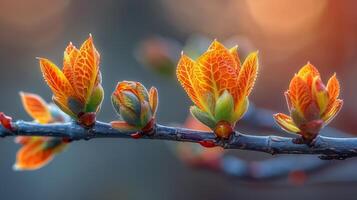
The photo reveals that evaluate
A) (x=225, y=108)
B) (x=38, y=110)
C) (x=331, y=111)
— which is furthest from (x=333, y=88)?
(x=38, y=110)

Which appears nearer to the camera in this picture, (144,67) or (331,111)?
(331,111)

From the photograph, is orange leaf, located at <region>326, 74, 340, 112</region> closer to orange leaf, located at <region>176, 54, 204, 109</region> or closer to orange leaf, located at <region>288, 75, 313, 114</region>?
orange leaf, located at <region>288, 75, 313, 114</region>

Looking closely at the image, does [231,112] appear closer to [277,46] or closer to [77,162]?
[277,46]

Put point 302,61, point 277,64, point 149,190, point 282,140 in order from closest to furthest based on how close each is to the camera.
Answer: point 282,140
point 302,61
point 277,64
point 149,190

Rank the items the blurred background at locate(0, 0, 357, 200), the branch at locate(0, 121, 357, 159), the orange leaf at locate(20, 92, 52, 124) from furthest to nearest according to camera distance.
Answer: the blurred background at locate(0, 0, 357, 200) → the orange leaf at locate(20, 92, 52, 124) → the branch at locate(0, 121, 357, 159)

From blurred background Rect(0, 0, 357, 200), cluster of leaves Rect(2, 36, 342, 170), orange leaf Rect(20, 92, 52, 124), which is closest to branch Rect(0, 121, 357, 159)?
cluster of leaves Rect(2, 36, 342, 170)

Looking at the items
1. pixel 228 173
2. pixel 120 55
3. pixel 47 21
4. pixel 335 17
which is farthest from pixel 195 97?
pixel 47 21

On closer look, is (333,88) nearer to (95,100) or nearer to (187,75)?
(187,75)
